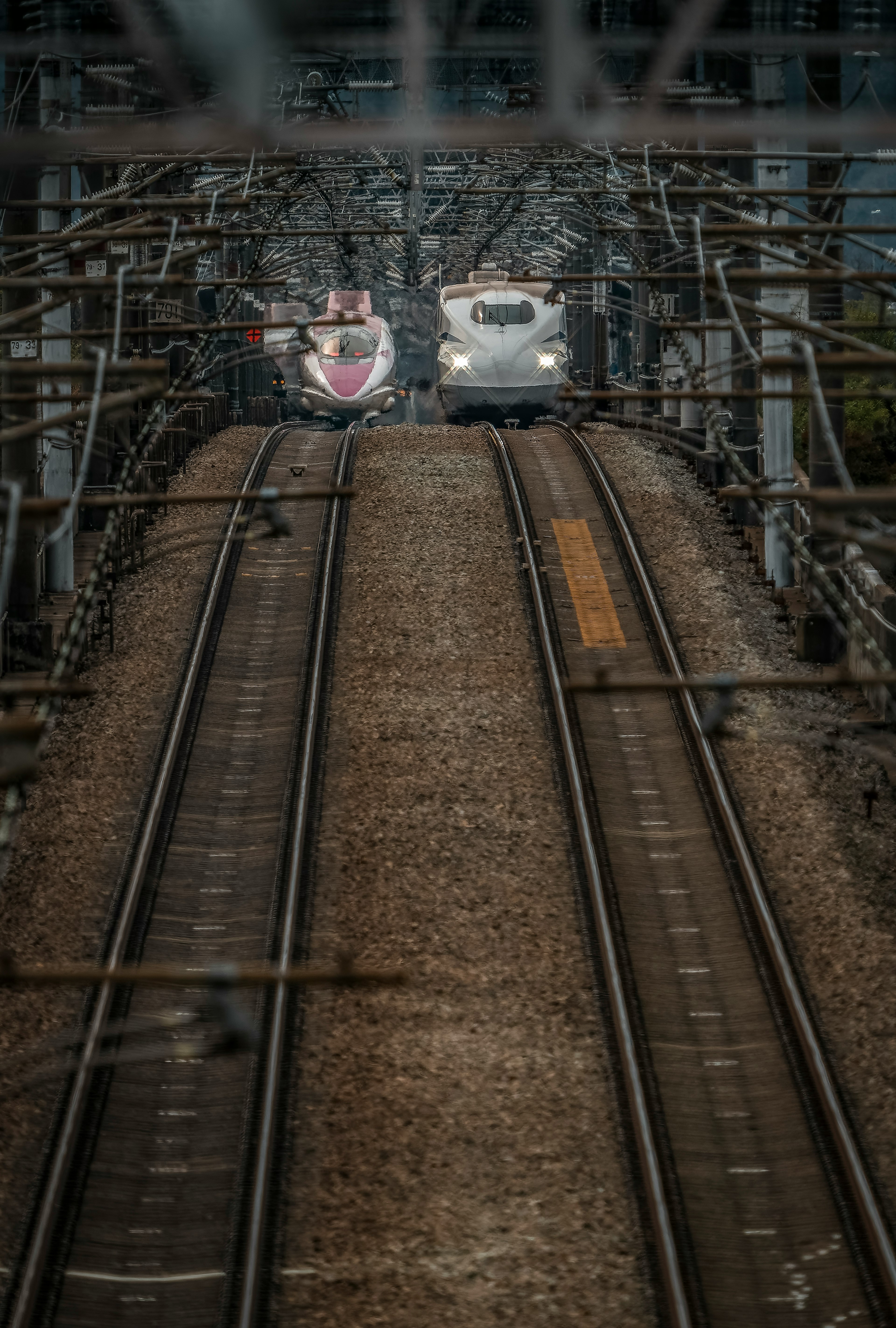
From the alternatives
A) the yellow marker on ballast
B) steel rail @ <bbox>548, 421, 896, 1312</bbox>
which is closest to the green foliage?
the yellow marker on ballast

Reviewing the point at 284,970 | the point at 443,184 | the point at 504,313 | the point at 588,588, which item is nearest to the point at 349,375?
the point at 443,184

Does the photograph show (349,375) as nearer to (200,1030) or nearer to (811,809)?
(811,809)

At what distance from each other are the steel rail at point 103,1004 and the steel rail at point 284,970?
1.15m

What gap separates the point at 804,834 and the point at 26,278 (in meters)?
8.27

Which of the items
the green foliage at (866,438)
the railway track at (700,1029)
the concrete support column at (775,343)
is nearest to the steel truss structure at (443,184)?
the concrete support column at (775,343)

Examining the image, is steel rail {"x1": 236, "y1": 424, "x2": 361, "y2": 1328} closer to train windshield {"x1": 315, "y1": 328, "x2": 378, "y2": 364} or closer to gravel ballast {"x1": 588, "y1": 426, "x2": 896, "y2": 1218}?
gravel ballast {"x1": 588, "y1": 426, "x2": 896, "y2": 1218}

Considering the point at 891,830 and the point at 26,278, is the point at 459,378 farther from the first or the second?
the point at 26,278

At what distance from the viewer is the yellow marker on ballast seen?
18.5 meters

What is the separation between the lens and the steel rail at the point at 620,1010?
873 centimetres

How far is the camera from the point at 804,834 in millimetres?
14008

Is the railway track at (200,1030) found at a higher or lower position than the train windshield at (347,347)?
lower

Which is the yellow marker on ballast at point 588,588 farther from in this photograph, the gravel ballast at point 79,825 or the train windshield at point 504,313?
the train windshield at point 504,313

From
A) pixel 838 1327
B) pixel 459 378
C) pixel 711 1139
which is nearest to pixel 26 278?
pixel 711 1139

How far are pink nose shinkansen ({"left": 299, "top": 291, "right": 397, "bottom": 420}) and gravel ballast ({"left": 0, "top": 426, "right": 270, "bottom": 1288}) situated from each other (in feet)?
57.9
